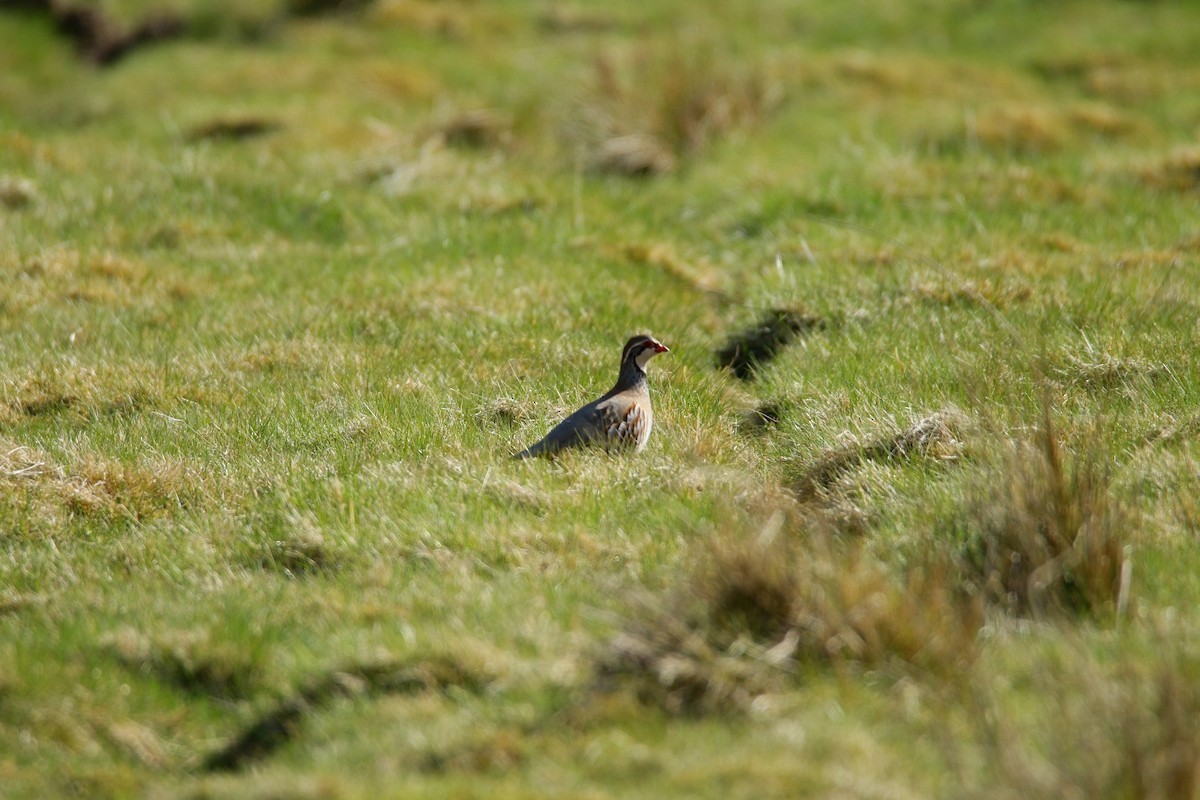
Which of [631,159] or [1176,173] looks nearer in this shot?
[1176,173]

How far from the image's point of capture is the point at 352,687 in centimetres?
483

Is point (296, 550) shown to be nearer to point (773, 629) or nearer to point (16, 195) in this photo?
point (773, 629)

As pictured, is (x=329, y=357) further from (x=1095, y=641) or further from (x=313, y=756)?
(x=1095, y=641)

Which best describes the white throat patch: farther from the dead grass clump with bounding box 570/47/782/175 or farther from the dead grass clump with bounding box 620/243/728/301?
the dead grass clump with bounding box 570/47/782/175

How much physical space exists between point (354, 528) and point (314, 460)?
891 mm

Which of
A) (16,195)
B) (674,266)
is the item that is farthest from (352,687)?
(16,195)

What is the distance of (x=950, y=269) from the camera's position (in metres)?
9.09

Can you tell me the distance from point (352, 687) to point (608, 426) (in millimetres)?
2454

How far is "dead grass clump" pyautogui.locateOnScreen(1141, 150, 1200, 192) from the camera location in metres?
11.1

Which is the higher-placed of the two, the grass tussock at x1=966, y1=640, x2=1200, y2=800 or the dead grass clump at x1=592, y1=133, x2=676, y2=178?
Answer: the grass tussock at x1=966, y1=640, x2=1200, y2=800

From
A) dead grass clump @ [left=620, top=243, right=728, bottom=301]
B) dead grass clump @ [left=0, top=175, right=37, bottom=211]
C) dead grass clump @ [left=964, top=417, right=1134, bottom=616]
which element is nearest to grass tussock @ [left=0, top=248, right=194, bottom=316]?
dead grass clump @ [left=0, top=175, right=37, bottom=211]

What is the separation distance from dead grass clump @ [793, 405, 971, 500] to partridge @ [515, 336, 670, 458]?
95cm

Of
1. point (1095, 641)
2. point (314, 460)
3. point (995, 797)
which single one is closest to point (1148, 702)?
point (1095, 641)

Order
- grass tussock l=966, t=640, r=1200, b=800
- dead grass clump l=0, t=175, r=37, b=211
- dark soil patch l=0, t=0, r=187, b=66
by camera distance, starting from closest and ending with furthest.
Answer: grass tussock l=966, t=640, r=1200, b=800, dead grass clump l=0, t=175, r=37, b=211, dark soil patch l=0, t=0, r=187, b=66
